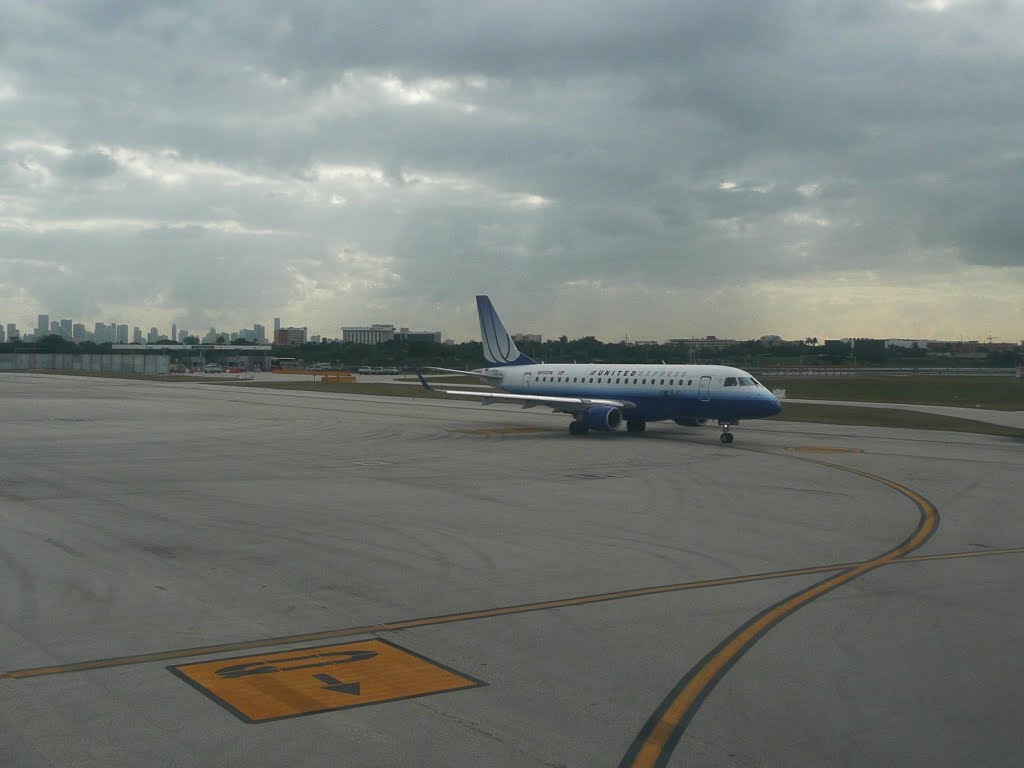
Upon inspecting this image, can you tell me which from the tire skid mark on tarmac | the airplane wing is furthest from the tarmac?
the airplane wing

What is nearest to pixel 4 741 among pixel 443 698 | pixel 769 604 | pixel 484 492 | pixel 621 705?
pixel 443 698

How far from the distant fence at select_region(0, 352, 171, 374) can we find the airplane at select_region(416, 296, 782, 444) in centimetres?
12119

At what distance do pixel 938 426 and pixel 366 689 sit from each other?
4416cm

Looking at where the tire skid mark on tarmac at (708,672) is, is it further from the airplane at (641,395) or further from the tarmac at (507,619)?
the airplane at (641,395)

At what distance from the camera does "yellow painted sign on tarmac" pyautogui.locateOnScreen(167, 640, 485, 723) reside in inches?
340

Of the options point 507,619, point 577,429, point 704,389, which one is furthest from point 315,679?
point 577,429

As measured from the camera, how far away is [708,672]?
969cm

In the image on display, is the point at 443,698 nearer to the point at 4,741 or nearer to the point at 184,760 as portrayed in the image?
the point at 184,760

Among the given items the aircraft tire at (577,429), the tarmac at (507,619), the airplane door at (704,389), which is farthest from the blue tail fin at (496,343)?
the tarmac at (507,619)

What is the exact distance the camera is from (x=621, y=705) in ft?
28.6

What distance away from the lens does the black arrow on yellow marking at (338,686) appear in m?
9.02

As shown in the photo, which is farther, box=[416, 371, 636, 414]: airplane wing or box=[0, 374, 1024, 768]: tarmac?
box=[416, 371, 636, 414]: airplane wing

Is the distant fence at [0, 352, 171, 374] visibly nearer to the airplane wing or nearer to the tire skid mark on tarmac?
the airplane wing

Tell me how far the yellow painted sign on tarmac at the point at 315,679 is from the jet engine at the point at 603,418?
1190 inches
